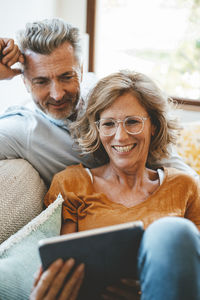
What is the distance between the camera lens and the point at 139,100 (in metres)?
1.35

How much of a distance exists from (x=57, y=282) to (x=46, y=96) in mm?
1014

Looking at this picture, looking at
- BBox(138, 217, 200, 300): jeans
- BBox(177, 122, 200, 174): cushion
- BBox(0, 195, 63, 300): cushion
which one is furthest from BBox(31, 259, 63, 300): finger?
BBox(177, 122, 200, 174): cushion

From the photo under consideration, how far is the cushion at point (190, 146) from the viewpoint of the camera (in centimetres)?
212

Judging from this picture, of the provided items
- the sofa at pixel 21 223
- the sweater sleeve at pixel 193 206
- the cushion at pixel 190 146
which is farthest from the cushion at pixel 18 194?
the cushion at pixel 190 146

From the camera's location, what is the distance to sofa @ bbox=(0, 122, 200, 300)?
0.95m

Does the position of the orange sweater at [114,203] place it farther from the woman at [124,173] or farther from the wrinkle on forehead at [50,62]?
the wrinkle on forehead at [50,62]

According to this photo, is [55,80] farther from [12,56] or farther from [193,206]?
[193,206]

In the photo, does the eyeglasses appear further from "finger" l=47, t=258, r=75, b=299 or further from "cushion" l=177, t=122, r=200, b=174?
"cushion" l=177, t=122, r=200, b=174

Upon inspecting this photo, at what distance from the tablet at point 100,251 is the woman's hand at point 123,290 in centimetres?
2

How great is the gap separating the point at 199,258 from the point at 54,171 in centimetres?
89

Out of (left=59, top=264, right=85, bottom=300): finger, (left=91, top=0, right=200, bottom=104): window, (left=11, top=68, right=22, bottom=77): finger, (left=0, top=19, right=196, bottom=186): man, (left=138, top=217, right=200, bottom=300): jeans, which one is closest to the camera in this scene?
(left=138, top=217, right=200, bottom=300): jeans

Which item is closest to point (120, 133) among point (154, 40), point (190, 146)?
point (190, 146)

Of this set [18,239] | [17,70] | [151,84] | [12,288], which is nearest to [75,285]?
[12,288]

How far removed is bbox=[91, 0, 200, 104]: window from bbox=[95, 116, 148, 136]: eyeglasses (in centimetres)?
218
